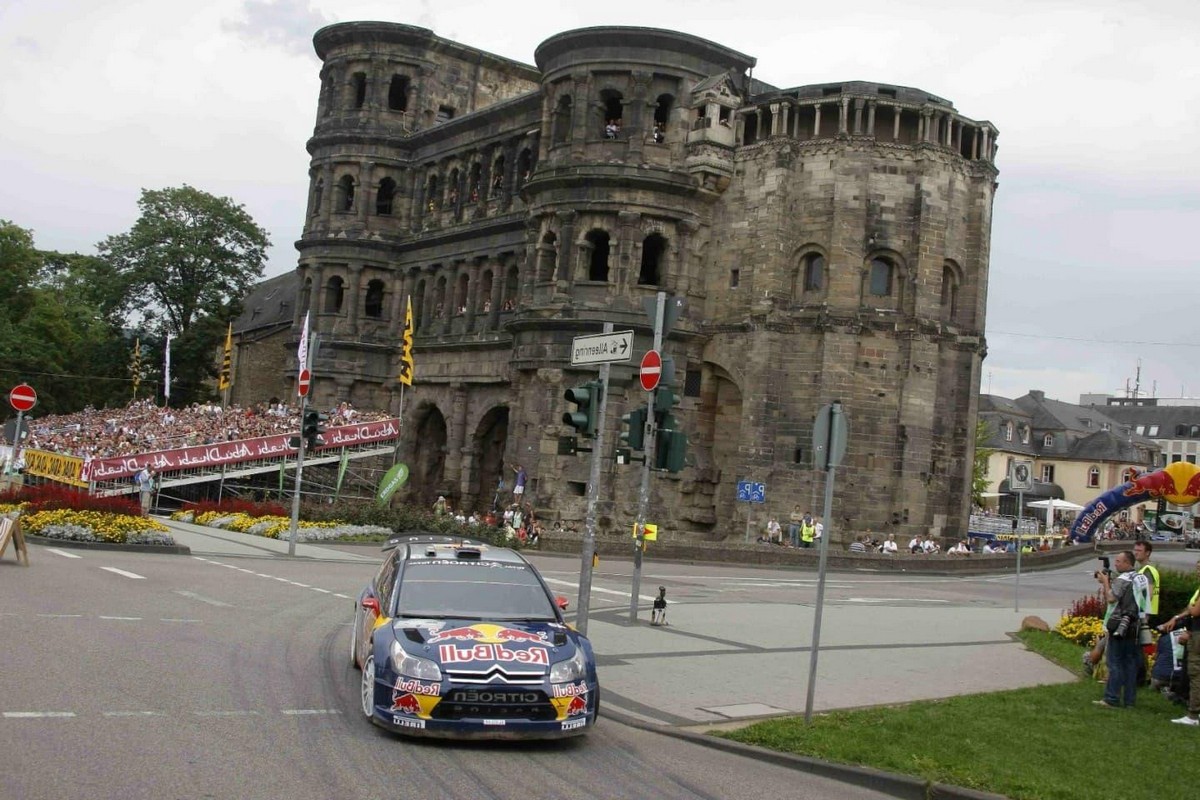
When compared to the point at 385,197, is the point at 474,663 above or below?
below

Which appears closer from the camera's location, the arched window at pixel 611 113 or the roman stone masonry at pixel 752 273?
the roman stone masonry at pixel 752 273

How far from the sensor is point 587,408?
1492cm

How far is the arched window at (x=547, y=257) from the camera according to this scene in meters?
43.8

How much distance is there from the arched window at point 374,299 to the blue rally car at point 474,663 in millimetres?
46406

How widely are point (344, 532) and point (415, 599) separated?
2426cm

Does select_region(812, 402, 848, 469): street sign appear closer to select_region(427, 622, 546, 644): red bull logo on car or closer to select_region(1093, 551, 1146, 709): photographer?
select_region(427, 622, 546, 644): red bull logo on car

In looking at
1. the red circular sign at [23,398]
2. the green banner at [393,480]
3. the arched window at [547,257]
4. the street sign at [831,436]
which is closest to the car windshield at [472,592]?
the street sign at [831,436]

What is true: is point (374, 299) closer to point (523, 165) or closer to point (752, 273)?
point (523, 165)

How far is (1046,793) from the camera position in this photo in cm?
A: 871

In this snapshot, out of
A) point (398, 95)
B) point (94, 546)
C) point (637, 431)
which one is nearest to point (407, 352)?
point (398, 95)

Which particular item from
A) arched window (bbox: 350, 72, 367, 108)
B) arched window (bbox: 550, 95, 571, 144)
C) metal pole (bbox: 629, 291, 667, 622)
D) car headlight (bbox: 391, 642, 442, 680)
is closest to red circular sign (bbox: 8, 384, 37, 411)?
metal pole (bbox: 629, 291, 667, 622)

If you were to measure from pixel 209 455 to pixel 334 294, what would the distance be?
14827 mm

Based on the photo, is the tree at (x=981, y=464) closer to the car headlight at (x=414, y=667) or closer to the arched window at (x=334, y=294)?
the arched window at (x=334, y=294)

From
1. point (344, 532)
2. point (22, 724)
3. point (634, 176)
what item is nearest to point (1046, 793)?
point (22, 724)
